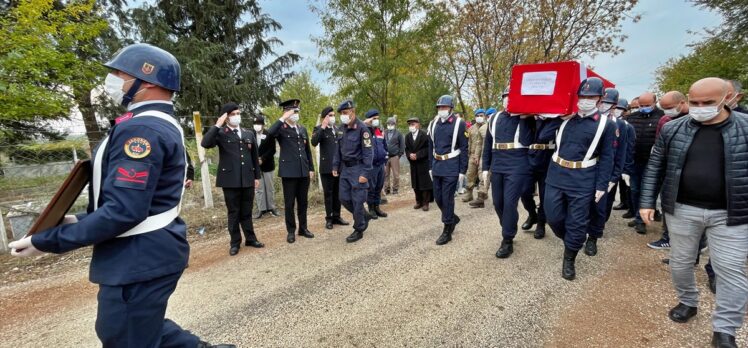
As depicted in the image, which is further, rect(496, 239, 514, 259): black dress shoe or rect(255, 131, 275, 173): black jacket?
rect(255, 131, 275, 173): black jacket

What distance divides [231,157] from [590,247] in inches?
192

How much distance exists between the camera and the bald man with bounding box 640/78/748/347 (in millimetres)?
2355

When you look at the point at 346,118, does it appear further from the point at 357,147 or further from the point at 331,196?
the point at 331,196

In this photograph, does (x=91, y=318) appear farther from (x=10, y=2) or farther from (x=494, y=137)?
(x=10, y=2)

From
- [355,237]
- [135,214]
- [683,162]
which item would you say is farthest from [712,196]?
[355,237]

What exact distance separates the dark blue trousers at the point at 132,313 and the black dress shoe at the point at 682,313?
3782mm

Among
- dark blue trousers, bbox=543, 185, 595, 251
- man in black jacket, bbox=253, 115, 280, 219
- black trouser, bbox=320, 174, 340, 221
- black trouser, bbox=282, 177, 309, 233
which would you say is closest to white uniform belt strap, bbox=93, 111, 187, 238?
black trouser, bbox=282, 177, 309, 233

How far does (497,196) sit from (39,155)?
24.9 ft

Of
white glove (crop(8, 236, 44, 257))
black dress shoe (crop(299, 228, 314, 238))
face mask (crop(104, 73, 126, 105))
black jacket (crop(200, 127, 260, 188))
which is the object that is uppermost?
face mask (crop(104, 73, 126, 105))

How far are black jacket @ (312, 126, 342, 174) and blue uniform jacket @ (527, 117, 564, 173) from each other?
3086mm

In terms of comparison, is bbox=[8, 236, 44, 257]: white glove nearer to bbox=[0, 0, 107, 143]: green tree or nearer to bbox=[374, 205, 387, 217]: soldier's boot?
bbox=[374, 205, 387, 217]: soldier's boot

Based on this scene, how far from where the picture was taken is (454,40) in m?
16.3

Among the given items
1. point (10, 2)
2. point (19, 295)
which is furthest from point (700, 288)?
point (10, 2)

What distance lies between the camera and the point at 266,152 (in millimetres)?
5805
